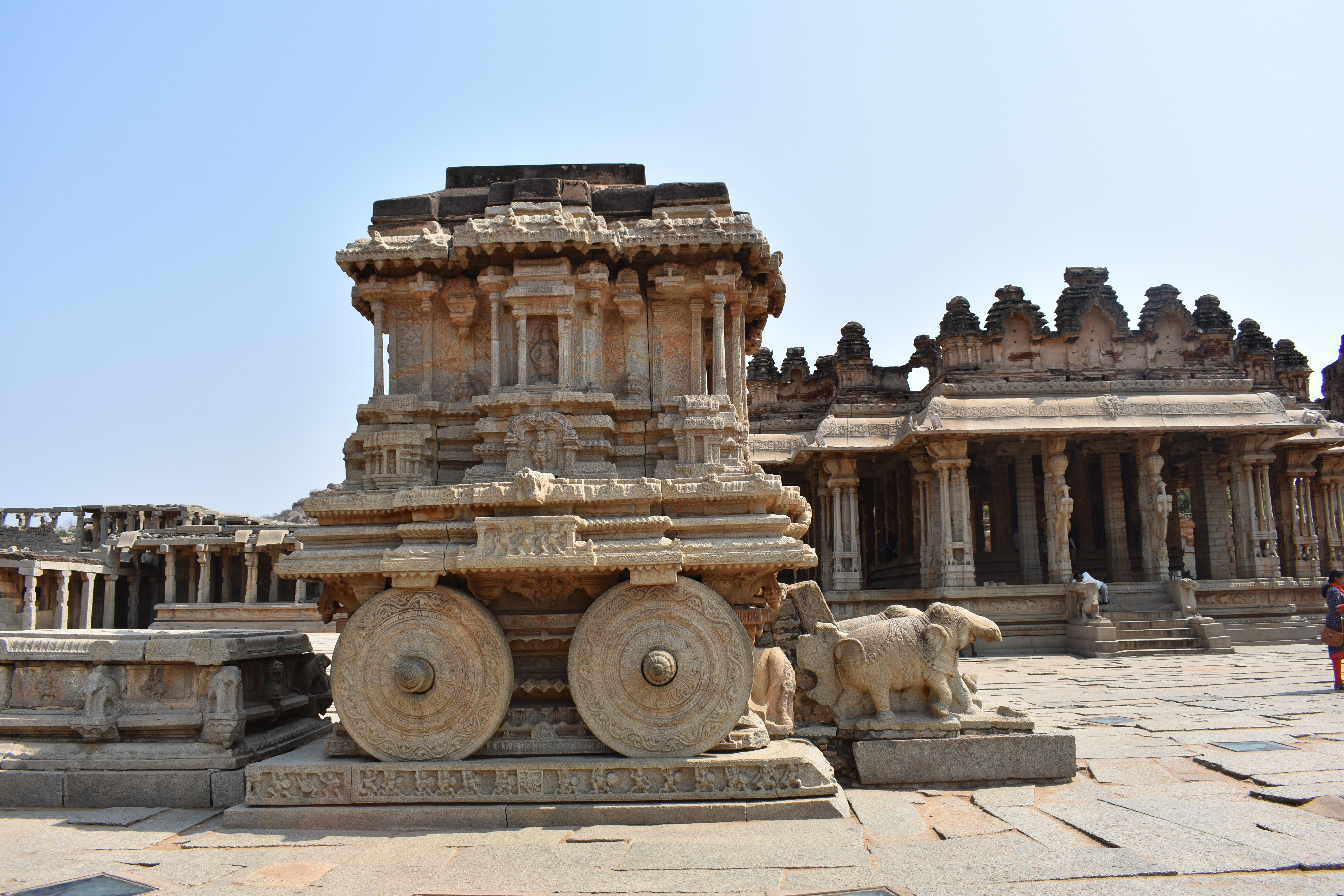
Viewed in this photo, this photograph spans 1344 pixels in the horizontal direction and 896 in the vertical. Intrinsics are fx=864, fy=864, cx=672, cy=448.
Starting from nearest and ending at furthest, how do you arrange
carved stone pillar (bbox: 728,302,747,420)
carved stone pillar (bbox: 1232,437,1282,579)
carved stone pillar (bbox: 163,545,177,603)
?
carved stone pillar (bbox: 728,302,747,420) < carved stone pillar (bbox: 1232,437,1282,579) < carved stone pillar (bbox: 163,545,177,603)

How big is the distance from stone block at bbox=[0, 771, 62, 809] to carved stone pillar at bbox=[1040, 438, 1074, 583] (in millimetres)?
17271

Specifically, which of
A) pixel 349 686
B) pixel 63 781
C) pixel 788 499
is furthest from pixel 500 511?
pixel 63 781

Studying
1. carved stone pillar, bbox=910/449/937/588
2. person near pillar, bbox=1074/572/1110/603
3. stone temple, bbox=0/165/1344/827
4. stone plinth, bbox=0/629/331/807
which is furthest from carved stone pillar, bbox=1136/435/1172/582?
stone plinth, bbox=0/629/331/807

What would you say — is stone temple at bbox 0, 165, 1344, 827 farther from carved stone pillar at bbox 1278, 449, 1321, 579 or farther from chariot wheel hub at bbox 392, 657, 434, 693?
carved stone pillar at bbox 1278, 449, 1321, 579

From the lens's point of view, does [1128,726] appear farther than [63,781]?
Yes

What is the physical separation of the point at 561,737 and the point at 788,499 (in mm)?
2177

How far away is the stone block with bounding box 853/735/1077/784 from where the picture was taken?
571 centimetres

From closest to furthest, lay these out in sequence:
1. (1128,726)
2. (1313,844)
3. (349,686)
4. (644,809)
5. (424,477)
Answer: (1313,844), (644,809), (349,686), (424,477), (1128,726)

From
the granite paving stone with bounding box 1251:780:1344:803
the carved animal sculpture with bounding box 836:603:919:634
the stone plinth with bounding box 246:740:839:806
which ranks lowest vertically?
the granite paving stone with bounding box 1251:780:1344:803

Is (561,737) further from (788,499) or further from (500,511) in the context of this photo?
(788,499)

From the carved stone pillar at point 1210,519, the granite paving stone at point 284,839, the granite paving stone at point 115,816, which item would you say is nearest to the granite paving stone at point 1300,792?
the granite paving stone at point 284,839

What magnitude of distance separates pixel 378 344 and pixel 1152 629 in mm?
15133

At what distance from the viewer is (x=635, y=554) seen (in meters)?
5.19

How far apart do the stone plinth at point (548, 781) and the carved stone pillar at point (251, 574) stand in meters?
28.5
